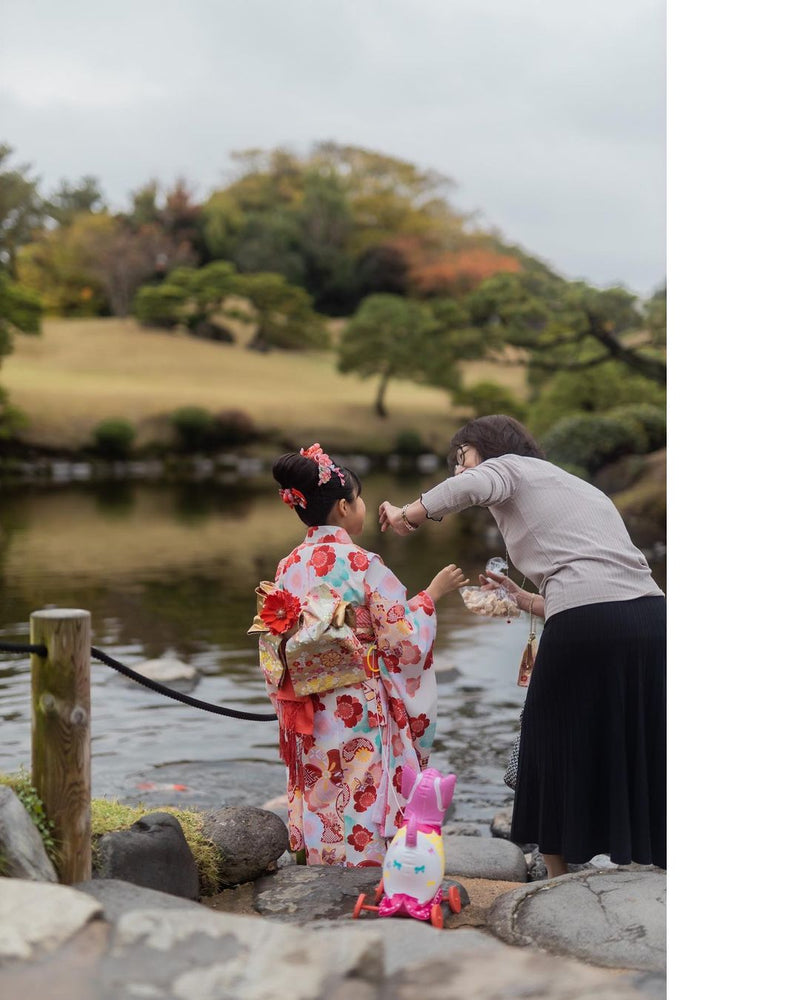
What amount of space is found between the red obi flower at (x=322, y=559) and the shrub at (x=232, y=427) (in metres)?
29.7

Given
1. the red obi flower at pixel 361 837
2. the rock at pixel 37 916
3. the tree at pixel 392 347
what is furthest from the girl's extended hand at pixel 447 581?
the tree at pixel 392 347

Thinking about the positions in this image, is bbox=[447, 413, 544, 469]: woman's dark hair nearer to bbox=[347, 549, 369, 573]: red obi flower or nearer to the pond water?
bbox=[347, 549, 369, 573]: red obi flower

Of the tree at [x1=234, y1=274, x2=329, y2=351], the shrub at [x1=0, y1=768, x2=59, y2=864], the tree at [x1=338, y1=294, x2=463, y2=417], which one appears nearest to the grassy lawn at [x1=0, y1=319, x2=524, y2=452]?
the tree at [x1=234, y1=274, x2=329, y2=351]

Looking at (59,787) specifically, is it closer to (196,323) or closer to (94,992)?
(94,992)

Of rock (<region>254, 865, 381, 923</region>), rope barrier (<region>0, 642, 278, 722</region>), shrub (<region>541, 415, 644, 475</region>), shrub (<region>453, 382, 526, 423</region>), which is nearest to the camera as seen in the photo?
rope barrier (<region>0, 642, 278, 722</region>)

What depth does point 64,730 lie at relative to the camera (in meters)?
3.04

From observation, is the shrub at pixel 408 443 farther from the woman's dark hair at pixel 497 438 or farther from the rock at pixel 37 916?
the rock at pixel 37 916

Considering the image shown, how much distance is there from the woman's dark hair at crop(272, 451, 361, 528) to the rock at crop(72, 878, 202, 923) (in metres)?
1.26

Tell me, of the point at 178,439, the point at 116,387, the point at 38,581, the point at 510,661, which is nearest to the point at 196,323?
the point at 116,387

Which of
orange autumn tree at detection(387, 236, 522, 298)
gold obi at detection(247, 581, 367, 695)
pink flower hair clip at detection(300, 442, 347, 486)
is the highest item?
orange autumn tree at detection(387, 236, 522, 298)

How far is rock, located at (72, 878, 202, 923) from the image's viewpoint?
101 inches

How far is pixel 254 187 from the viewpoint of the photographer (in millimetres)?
50625

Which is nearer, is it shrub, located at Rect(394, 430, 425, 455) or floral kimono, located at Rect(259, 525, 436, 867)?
floral kimono, located at Rect(259, 525, 436, 867)

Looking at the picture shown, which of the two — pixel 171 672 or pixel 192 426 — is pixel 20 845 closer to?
pixel 171 672
